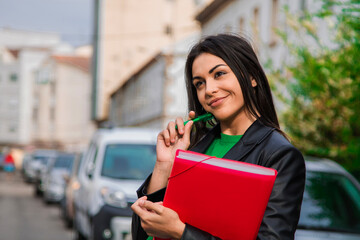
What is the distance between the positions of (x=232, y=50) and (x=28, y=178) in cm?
3889

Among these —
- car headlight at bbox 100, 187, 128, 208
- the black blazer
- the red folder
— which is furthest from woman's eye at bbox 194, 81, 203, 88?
car headlight at bbox 100, 187, 128, 208

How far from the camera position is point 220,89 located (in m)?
2.58

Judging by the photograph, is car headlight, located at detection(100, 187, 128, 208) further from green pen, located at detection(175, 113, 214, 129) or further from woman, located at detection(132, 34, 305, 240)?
green pen, located at detection(175, 113, 214, 129)

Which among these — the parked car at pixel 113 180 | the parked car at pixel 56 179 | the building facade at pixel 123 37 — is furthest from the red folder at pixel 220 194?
the building facade at pixel 123 37

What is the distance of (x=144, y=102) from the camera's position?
4697cm

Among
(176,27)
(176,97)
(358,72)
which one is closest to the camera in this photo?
(358,72)

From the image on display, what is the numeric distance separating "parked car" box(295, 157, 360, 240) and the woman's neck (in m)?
2.94

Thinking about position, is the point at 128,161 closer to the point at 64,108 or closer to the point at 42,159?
the point at 42,159

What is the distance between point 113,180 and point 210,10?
23397mm

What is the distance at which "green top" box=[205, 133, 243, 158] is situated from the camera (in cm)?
260

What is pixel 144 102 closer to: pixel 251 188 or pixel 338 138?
pixel 338 138

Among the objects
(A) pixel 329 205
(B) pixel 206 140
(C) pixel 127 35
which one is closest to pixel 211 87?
(B) pixel 206 140

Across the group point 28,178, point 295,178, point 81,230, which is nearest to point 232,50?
point 295,178

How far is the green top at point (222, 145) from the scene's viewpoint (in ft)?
8.53
